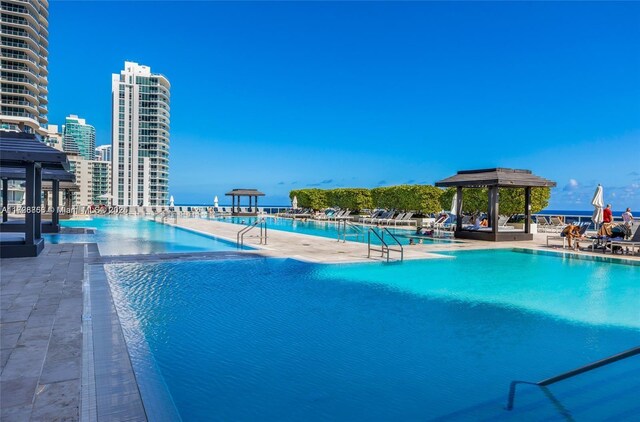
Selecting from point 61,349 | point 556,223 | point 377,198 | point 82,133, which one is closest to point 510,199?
point 556,223

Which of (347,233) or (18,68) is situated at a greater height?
(18,68)

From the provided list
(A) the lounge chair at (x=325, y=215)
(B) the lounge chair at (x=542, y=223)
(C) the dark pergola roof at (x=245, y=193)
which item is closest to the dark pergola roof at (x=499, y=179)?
(B) the lounge chair at (x=542, y=223)

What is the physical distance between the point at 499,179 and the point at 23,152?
14.4 metres

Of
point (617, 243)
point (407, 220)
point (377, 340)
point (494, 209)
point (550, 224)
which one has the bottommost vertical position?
point (377, 340)

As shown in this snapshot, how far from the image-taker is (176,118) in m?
91.2

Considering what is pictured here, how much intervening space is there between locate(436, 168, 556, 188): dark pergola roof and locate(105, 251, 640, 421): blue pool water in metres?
7.08

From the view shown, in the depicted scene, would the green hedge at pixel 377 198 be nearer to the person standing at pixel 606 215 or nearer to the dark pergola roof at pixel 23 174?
the person standing at pixel 606 215

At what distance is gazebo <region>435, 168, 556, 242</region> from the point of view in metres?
15.9

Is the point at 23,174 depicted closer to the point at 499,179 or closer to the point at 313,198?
the point at 499,179

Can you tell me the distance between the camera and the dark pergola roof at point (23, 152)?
8875 mm

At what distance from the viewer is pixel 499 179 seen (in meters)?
15.5

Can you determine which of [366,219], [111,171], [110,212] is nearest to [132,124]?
[111,171]

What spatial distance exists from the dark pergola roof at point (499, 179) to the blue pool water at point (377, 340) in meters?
7.08

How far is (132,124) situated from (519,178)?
81163mm
